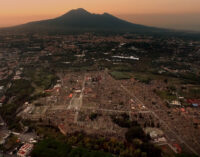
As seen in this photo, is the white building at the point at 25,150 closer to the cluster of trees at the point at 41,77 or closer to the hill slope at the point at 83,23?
the cluster of trees at the point at 41,77

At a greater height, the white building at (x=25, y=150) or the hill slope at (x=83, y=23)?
the hill slope at (x=83, y=23)

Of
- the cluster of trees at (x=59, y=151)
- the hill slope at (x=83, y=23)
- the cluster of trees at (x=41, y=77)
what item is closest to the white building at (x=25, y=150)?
the cluster of trees at (x=59, y=151)

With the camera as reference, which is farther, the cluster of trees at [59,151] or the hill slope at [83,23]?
the hill slope at [83,23]

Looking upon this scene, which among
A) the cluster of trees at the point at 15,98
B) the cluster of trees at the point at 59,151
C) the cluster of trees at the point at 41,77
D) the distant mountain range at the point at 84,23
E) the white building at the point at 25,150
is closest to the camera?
the cluster of trees at the point at 59,151

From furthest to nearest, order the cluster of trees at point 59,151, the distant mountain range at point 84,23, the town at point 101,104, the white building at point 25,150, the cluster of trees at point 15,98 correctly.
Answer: the distant mountain range at point 84,23 → the cluster of trees at point 15,98 → the town at point 101,104 → the white building at point 25,150 → the cluster of trees at point 59,151

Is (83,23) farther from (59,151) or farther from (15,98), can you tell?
(59,151)

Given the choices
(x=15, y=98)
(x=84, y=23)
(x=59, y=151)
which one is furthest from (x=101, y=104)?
(x=84, y=23)

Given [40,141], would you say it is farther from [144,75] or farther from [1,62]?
[1,62]

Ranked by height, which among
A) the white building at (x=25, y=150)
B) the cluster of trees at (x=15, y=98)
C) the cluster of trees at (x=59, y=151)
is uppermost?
the cluster of trees at (x=15, y=98)
